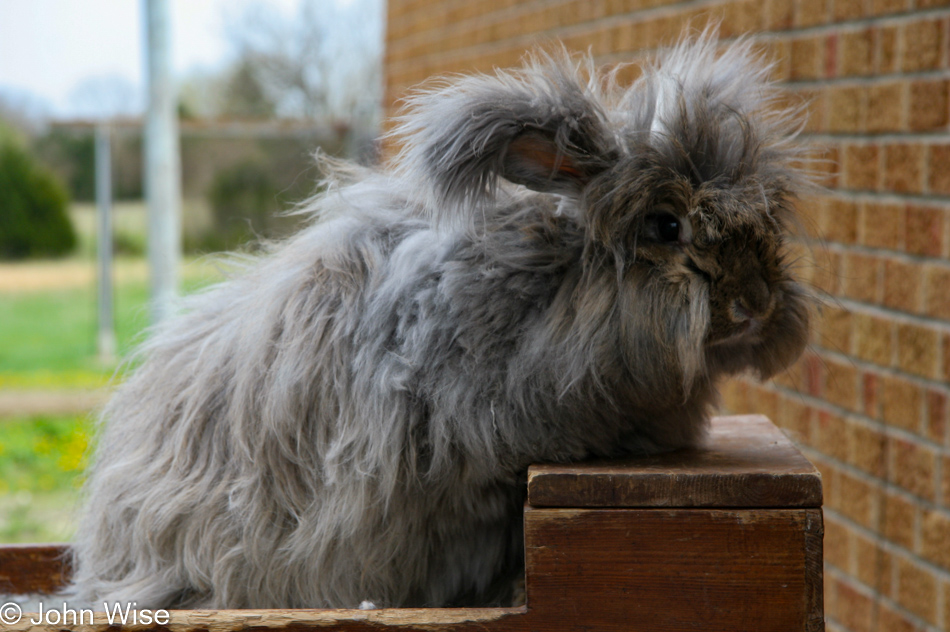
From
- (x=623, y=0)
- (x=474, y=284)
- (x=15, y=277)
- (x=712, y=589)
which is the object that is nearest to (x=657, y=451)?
(x=712, y=589)

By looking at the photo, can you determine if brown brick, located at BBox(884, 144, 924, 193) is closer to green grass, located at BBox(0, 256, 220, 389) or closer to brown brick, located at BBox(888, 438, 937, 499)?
brown brick, located at BBox(888, 438, 937, 499)

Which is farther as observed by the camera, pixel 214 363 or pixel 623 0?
pixel 623 0

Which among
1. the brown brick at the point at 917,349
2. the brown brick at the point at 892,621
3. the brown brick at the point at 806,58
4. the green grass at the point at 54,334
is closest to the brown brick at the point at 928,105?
the brown brick at the point at 806,58

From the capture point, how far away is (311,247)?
181 centimetres

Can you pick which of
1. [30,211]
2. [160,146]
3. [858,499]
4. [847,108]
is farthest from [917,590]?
[30,211]

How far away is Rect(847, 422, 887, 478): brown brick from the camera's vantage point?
255cm

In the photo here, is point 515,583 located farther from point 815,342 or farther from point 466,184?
→ point 815,342

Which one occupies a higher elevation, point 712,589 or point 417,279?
point 417,279

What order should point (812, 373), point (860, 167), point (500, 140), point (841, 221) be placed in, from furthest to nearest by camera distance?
point (812, 373)
point (841, 221)
point (860, 167)
point (500, 140)

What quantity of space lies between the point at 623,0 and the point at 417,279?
2.44 meters

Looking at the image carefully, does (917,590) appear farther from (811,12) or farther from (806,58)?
(811,12)

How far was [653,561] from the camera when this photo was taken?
151 cm

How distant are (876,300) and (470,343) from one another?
155 cm

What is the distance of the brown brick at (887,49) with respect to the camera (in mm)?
2439
